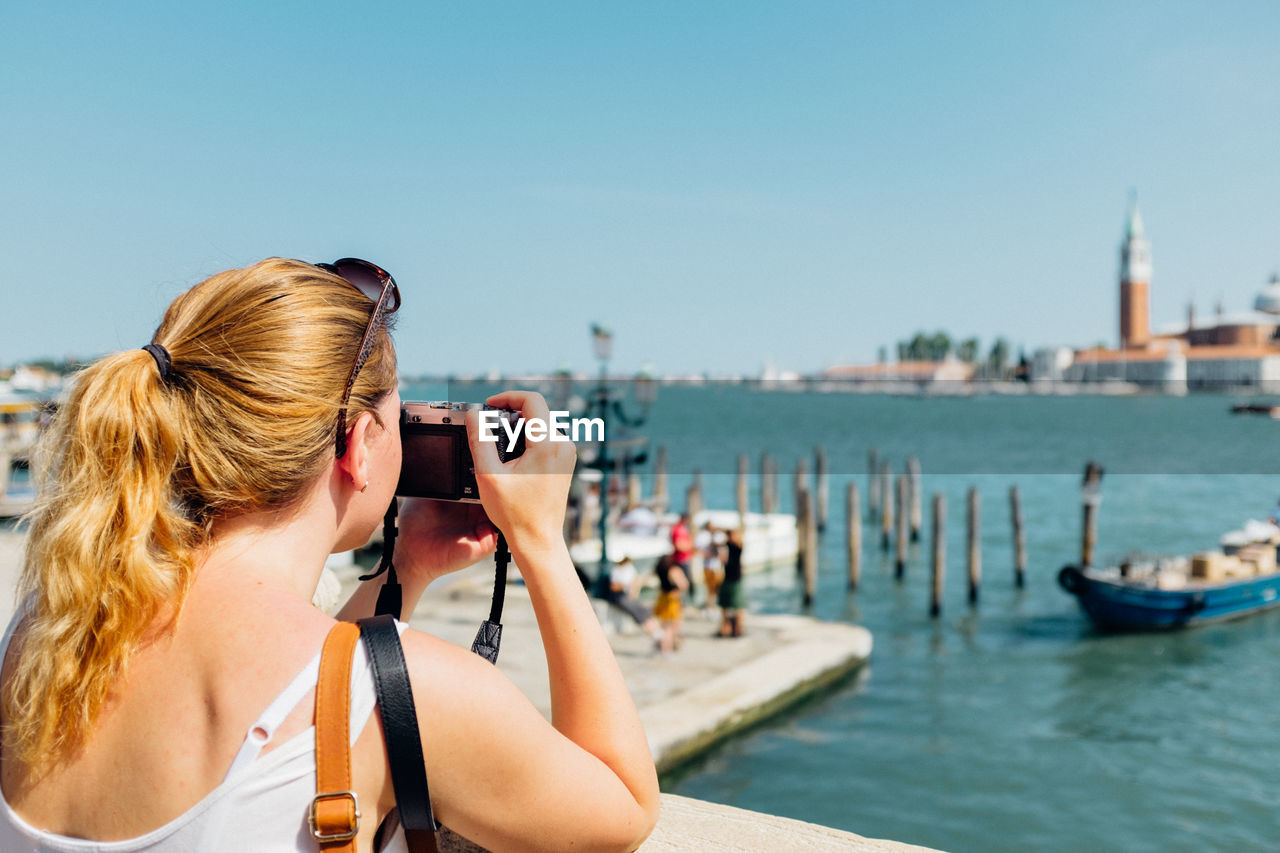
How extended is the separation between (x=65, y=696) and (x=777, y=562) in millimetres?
22162

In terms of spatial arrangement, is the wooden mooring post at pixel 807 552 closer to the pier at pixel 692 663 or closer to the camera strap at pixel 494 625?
the pier at pixel 692 663

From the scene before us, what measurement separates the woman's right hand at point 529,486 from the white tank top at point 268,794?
0.28m

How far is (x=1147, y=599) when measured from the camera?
704 inches

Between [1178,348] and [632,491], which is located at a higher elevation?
[1178,348]

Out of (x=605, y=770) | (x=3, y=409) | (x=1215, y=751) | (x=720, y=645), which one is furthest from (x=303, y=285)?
(x=3, y=409)

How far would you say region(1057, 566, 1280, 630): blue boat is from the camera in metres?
17.9

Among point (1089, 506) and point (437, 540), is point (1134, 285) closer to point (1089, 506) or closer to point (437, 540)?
point (1089, 506)

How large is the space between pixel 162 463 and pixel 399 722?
1.31 ft

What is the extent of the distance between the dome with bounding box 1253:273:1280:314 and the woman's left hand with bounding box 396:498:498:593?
152 m

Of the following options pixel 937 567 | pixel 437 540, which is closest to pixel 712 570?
pixel 937 567

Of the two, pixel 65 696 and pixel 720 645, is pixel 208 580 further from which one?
pixel 720 645

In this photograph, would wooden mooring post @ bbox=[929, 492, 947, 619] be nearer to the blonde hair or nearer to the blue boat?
the blue boat

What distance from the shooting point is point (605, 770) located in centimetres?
118


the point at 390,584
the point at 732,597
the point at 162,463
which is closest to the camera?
the point at 162,463
